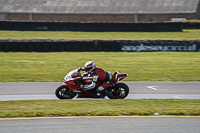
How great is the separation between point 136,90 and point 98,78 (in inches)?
91.7

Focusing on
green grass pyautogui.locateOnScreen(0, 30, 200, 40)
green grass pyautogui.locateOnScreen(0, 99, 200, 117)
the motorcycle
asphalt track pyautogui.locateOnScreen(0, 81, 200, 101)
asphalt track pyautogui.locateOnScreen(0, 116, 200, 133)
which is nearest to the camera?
asphalt track pyautogui.locateOnScreen(0, 116, 200, 133)

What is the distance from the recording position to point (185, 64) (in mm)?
21203

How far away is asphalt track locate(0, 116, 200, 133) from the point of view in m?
7.13

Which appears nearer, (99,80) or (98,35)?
(99,80)

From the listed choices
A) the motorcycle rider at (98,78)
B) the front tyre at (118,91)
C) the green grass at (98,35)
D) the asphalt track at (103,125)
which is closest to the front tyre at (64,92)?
the motorcycle rider at (98,78)

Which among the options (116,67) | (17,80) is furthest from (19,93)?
(116,67)

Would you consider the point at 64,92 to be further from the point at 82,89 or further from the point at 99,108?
the point at 99,108

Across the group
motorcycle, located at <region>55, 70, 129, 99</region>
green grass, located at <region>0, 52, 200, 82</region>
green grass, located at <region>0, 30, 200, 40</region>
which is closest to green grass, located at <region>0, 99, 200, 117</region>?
motorcycle, located at <region>55, 70, 129, 99</region>

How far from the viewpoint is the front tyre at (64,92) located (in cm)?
1131

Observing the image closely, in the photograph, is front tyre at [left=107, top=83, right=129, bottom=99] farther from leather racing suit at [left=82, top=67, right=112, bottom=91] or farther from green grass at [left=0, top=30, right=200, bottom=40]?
green grass at [left=0, top=30, right=200, bottom=40]

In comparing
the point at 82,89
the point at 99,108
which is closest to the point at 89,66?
the point at 82,89

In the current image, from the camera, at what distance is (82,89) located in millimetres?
11414

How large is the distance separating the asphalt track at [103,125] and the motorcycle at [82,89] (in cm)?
327

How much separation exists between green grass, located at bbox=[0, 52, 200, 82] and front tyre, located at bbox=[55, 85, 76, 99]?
453 centimetres
